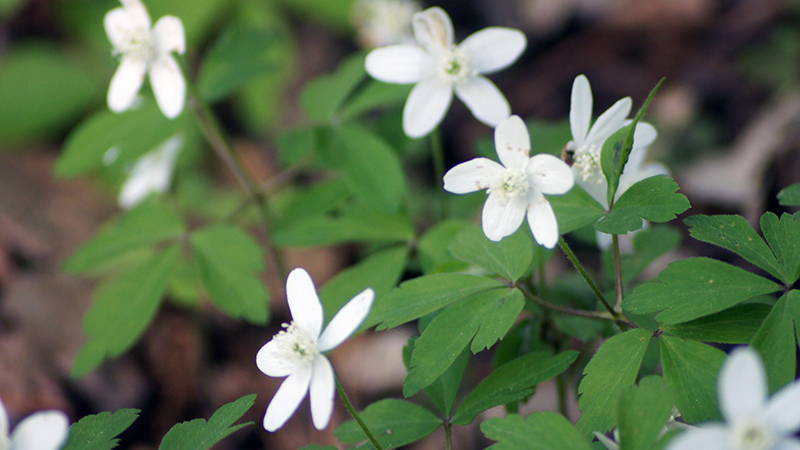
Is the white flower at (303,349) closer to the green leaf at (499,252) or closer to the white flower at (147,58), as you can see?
the green leaf at (499,252)

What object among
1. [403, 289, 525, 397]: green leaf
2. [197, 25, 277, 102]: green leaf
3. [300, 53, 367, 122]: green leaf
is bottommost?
[403, 289, 525, 397]: green leaf

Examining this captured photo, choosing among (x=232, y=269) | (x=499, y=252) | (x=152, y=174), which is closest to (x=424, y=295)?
(x=499, y=252)

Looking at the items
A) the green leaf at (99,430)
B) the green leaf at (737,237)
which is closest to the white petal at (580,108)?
the green leaf at (737,237)

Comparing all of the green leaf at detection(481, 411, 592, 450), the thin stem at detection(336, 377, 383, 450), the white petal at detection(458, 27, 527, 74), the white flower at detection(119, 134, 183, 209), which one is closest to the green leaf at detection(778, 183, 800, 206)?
the green leaf at detection(481, 411, 592, 450)

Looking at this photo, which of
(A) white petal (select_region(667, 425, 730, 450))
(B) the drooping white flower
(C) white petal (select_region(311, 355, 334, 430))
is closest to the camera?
(A) white petal (select_region(667, 425, 730, 450))

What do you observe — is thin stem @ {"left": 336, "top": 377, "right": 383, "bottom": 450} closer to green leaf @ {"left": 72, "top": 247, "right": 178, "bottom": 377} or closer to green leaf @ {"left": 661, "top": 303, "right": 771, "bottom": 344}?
green leaf @ {"left": 661, "top": 303, "right": 771, "bottom": 344}

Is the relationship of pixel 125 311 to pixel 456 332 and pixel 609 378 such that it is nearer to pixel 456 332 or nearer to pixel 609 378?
pixel 456 332

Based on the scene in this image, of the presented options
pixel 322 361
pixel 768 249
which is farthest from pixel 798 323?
pixel 322 361
